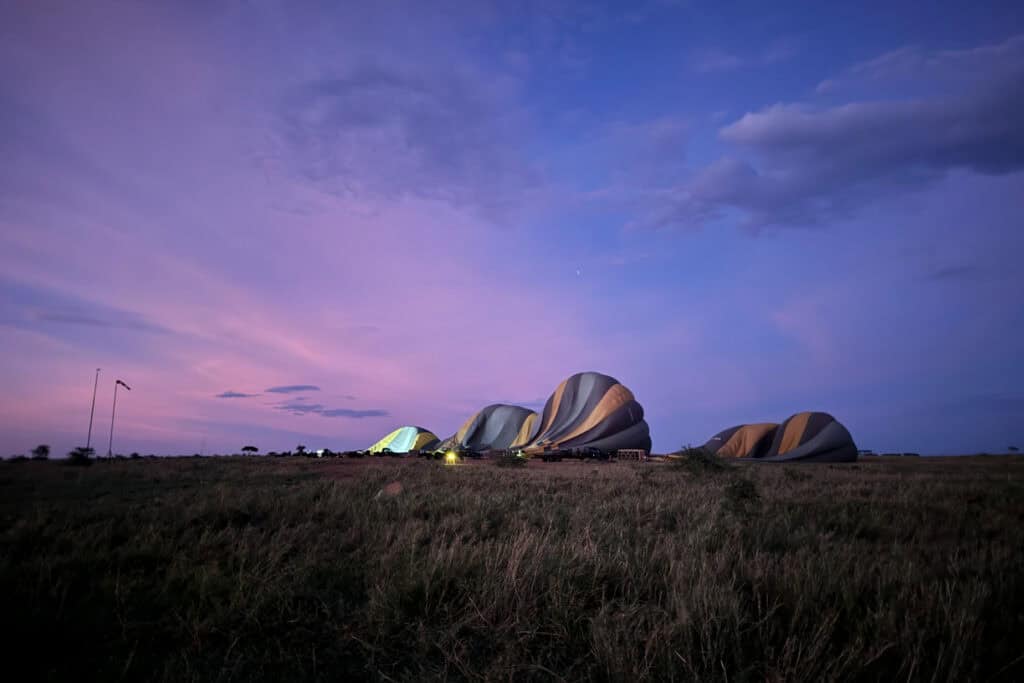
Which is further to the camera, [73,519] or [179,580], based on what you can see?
[73,519]

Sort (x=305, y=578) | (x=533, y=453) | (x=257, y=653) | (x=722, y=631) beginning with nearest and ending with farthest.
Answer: (x=722, y=631) → (x=257, y=653) → (x=305, y=578) → (x=533, y=453)

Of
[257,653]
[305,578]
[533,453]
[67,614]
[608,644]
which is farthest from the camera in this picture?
[533,453]

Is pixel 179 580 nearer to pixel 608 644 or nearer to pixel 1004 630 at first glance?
pixel 608 644

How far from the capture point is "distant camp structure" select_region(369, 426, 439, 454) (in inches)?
3147

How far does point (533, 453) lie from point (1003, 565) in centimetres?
4446

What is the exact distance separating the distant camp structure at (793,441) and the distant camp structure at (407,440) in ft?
148

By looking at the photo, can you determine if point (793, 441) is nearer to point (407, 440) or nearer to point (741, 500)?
point (741, 500)

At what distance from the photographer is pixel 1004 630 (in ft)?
12.4

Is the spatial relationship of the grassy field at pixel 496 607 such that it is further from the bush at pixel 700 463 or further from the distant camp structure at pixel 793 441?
the distant camp structure at pixel 793 441

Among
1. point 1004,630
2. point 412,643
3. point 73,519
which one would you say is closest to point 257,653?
point 412,643

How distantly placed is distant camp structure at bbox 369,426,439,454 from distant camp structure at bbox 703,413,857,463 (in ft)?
148

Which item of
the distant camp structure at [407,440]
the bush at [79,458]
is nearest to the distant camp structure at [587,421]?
the distant camp structure at [407,440]

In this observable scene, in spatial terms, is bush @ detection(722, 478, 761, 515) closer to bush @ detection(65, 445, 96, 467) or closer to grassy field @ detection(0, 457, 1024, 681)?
grassy field @ detection(0, 457, 1024, 681)

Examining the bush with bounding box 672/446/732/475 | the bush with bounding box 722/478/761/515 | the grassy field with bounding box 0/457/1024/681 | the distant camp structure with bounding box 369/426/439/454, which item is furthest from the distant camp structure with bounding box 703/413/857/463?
the distant camp structure with bounding box 369/426/439/454
